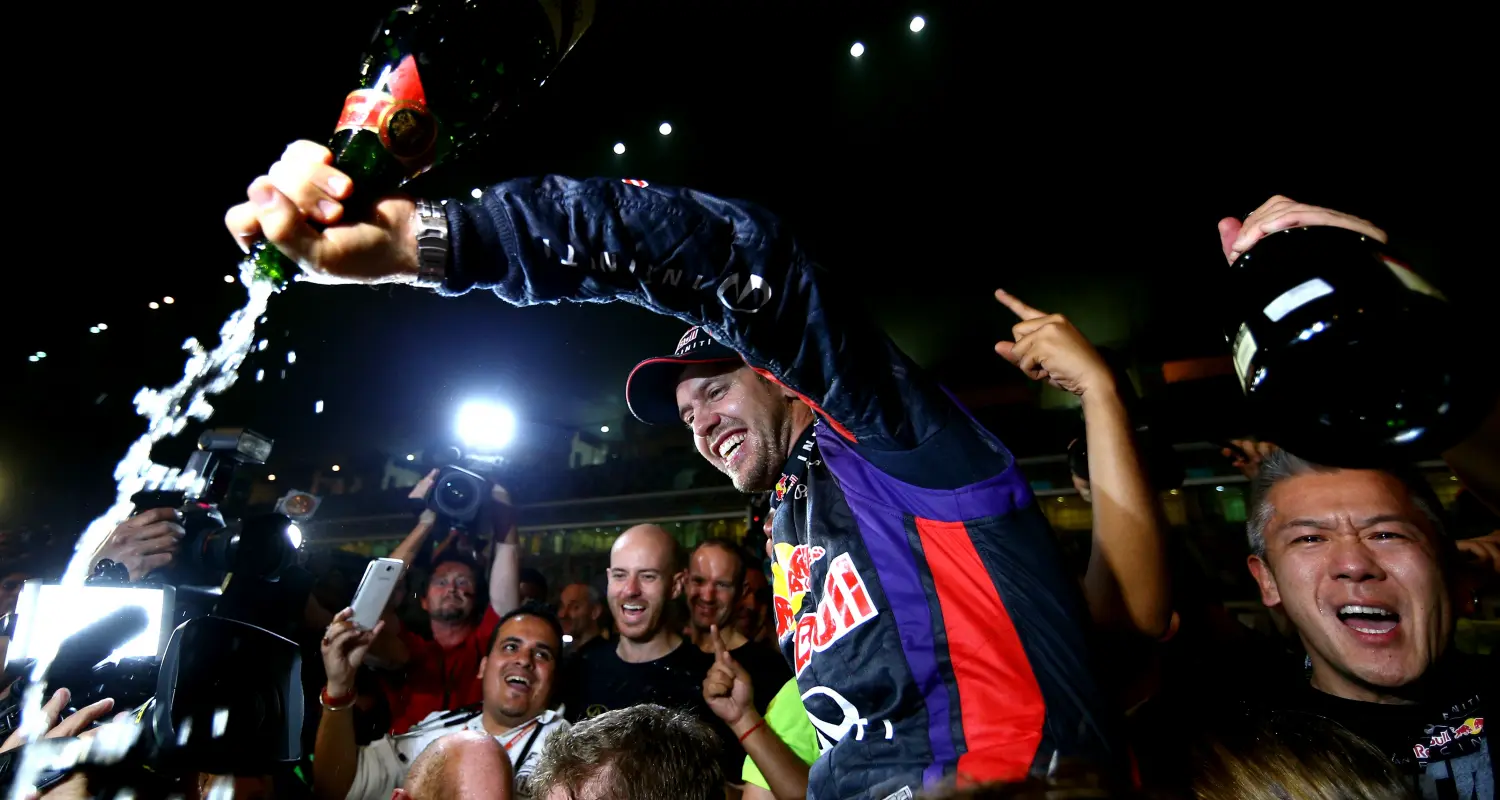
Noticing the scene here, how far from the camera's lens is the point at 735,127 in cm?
592

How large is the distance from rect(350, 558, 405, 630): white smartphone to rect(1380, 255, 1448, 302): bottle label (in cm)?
370

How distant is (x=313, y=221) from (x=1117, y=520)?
1529mm

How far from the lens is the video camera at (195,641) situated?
133 centimetres

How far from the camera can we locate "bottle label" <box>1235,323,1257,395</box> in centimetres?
87

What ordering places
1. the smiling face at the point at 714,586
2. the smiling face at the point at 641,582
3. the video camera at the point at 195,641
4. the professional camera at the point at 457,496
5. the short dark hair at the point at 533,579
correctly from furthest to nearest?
the short dark hair at the point at 533,579, the professional camera at the point at 457,496, the smiling face at the point at 714,586, the smiling face at the point at 641,582, the video camera at the point at 195,641

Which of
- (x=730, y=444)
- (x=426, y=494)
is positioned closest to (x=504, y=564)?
(x=426, y=494)

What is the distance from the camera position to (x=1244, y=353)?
891mm

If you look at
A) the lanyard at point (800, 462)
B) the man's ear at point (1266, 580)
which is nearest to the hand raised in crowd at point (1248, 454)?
the man's ear at point (1266, 580)

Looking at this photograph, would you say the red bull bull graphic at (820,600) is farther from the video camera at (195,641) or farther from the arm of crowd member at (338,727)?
the arm of crowd member at (338,727)

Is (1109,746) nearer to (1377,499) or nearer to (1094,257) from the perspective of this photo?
(1377,499)

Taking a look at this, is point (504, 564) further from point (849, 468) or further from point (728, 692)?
point (849, 468)

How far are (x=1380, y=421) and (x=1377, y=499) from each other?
1.34 meters

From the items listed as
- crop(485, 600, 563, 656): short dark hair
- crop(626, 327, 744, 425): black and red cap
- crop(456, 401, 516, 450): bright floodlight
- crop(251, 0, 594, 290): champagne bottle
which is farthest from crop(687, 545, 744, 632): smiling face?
crop(456, 401, 516, 450): bright floodlight

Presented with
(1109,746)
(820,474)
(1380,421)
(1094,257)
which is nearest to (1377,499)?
(1109,746)
